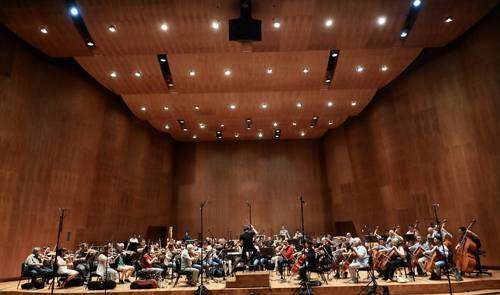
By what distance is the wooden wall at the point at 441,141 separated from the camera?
10.0 m

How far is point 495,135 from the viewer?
9805 mm

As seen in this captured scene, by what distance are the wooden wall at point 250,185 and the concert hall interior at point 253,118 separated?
385 cm

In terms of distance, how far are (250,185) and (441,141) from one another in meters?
12.9

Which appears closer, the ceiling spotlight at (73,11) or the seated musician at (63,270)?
the seated musician at (63,270)

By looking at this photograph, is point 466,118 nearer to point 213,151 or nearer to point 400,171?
point 400,171

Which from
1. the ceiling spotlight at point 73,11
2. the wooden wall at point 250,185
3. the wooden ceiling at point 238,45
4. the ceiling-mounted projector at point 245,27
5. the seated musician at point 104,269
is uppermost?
the ceiling spotlight at point 73,11

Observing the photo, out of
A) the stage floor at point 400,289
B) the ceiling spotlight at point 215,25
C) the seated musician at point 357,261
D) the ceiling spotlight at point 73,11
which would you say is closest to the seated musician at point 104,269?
the stage floor at point 400,289

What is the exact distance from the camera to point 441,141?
1177 centimetres

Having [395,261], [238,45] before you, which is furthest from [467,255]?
[238,45]

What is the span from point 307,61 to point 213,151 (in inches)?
477

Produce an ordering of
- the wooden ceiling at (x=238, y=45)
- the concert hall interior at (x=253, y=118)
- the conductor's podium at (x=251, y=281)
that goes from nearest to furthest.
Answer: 1. the conductor's podium at (x=251, y=281)
2. the concert hall interior at (x=253, y=118)
3. the wooden ceiling at (x=238, y=45)

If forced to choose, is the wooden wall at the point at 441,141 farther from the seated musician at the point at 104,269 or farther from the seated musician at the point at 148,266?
the seated musician at the point at 104,269

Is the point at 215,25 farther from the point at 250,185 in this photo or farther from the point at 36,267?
the point at 250,185

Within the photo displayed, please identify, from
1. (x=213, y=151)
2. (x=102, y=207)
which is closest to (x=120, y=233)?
(x=102, y=207)
